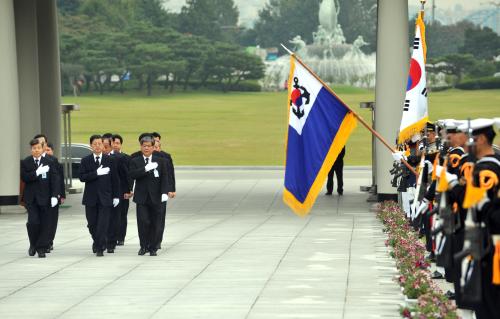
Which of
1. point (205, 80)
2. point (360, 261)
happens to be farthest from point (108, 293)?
point (205, 80)

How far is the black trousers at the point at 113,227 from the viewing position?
19.7m

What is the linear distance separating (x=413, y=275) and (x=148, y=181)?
5.94 m

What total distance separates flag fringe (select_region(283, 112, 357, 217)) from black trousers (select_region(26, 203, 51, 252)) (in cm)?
514

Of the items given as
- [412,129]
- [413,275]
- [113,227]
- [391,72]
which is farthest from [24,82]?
[413,275]

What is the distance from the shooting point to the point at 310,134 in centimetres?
1576

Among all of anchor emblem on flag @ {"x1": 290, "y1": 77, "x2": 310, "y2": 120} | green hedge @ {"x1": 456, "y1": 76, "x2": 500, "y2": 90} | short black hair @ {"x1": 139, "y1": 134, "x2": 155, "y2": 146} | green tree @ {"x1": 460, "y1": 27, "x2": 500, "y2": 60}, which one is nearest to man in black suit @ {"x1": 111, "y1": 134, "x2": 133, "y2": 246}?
short black hair @ {"x1": 139, "y1": 134, "x2": 155, "y2": 146}

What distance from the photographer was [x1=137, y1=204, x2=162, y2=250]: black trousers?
19.3 meters

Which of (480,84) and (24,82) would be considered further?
(480,84)

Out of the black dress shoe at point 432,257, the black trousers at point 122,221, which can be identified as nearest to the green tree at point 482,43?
the black trousers at point 122,221

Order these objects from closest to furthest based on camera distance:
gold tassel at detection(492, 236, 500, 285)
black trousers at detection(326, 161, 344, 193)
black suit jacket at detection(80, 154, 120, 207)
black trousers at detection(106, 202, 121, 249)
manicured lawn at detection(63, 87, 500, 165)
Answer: gold tassel at detection(492, 236, 500, 285) < black suit jacket at detection(80, 154, 120, 207) < black trousers at detection(106, 202, 121, 249) < black trousers at detection(326, 161, 344, 193) < manicured lawn at detection(63, 87, 500, 165)

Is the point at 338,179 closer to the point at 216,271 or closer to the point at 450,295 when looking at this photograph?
the point at 216,271

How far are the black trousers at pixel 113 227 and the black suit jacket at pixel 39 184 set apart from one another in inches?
44.3

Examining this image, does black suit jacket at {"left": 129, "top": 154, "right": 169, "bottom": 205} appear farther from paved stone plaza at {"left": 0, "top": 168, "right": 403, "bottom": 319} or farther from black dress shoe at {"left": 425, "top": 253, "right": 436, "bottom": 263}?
black dress shoe at {"left": 425, "top": 253, "right": 436, "bottom": 263}

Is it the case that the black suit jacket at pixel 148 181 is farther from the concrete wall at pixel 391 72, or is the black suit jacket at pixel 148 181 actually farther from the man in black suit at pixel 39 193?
the concrete wall at pixel 391 72
